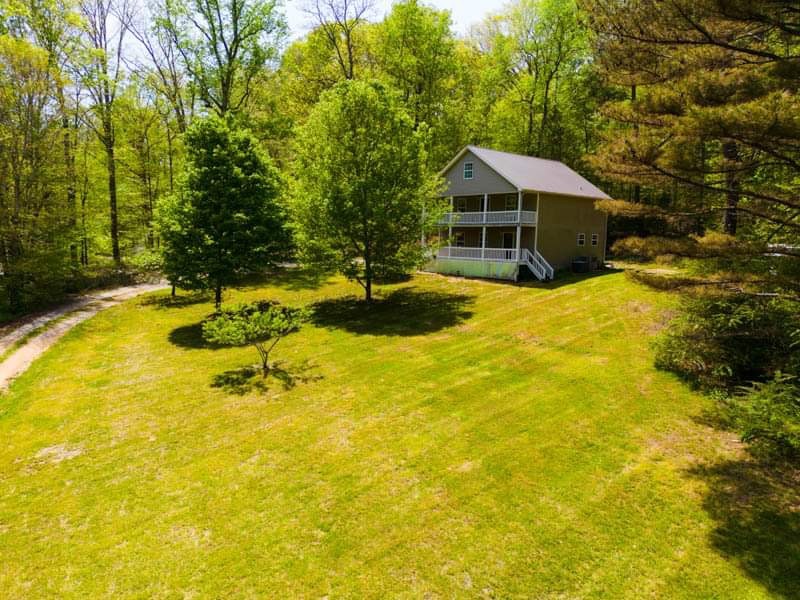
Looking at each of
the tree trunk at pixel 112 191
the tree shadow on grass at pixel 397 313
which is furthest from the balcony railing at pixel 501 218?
the tree trunk at pixel 112 191

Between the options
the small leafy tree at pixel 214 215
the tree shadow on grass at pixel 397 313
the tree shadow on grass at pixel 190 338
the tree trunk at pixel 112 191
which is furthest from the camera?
the tree trunk at pixel 112 191

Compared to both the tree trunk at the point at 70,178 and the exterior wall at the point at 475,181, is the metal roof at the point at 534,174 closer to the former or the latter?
the exterior wall at the point at 475,181

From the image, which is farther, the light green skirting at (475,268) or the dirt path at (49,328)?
the light green skirting at (475,268)

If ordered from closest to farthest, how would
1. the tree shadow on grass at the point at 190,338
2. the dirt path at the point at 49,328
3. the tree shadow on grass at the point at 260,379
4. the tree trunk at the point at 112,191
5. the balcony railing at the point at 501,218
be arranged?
1. the tree shadow on grass at the point at 260,379
2. the dirt path at the point at 49,328
3. the tree shadow on grass at the point at 190,338
4. the balcony railing at the point at 501,218
5. the tree trunk at the point at 112,191

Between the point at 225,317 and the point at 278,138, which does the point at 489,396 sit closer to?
the point at 225,317

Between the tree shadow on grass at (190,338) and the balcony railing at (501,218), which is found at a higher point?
the balcony railing at (501,218)

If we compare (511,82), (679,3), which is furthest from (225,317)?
(511,82)

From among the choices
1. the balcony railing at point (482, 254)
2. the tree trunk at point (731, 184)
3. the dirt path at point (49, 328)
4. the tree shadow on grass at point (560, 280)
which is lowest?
the dirt path at point (49, 328)

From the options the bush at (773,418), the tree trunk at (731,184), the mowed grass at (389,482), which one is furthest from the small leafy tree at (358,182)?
the bush at (773,418)

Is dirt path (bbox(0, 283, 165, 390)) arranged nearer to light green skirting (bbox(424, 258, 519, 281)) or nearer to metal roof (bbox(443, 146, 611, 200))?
light green skirting (bbox(424, 258, 519, 281))
